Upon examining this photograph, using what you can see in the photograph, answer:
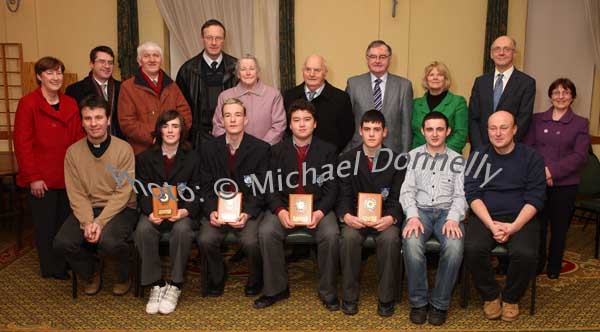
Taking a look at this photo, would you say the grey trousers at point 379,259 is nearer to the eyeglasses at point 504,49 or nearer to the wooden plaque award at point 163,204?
the wooden plaque award at point 163,204

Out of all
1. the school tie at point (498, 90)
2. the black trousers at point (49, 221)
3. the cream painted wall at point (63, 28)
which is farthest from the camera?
the cream painted wall at point (63, 28)

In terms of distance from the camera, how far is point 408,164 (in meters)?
3.86

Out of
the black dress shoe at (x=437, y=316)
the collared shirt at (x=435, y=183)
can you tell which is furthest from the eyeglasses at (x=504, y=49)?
the black dress shoe at (x=437, y=316)

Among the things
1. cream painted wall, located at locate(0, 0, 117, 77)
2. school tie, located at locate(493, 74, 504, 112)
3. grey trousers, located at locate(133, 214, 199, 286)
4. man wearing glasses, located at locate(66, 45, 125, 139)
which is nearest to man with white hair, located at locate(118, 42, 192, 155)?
man wearing glasses, located at locate(66, 45, 125, 139)

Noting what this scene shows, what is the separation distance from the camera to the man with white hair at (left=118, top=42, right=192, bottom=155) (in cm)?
429

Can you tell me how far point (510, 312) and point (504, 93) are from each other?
1.70 meters

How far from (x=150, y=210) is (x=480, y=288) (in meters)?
2.38

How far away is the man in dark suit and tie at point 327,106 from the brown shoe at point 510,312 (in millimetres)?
1754

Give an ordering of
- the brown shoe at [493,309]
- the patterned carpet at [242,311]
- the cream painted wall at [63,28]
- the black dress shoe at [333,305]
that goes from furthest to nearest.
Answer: the cream painted wall at [63,28] → the black dress shoe at [333,305] → the brown shoe at [493,309] → the patterned carpet at [242,311]

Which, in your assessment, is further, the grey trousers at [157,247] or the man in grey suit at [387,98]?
the man in grey suit at [387,98]

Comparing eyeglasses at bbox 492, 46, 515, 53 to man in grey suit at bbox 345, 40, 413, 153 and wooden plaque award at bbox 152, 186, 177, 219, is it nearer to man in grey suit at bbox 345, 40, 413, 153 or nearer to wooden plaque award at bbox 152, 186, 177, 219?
man in grey suit at bbox 345, 40, 413, 153

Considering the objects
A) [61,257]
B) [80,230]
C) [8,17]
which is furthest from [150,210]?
[8,17]

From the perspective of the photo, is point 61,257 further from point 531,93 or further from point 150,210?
point 531,93

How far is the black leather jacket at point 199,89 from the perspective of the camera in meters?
4.59
